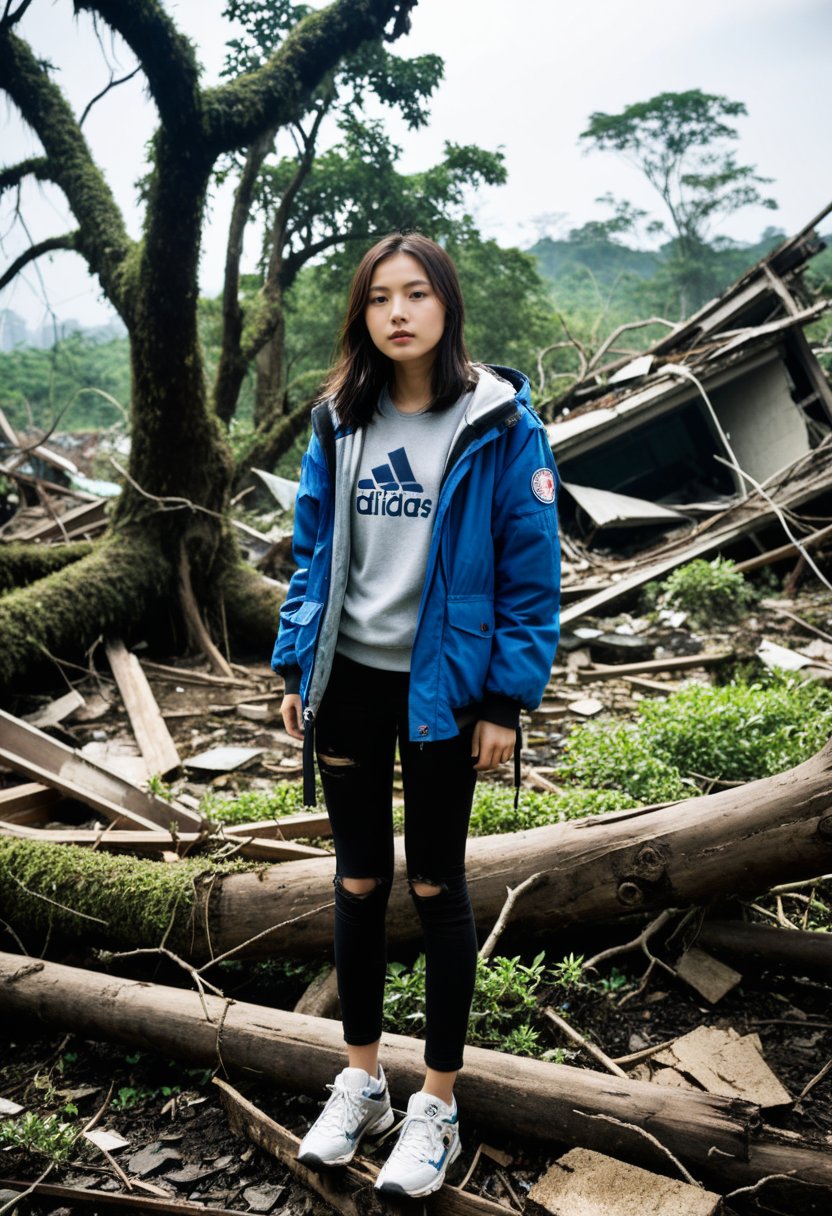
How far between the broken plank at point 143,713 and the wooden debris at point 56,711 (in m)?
0.33

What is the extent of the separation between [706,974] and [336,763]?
1.66 m

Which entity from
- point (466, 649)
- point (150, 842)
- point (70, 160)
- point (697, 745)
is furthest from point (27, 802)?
point (70, 160)

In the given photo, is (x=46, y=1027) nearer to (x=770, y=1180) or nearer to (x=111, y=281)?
(x=770, y=1180)

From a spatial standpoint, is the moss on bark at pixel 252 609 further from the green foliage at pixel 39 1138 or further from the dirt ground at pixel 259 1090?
the green foliage at pixel 39 1138

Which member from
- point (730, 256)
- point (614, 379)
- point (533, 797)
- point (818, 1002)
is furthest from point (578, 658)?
point (730, 256)

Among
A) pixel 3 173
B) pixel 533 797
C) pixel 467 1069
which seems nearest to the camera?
pixel 467 1069

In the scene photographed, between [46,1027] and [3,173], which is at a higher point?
[3,173]

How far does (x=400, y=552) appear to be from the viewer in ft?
6.30

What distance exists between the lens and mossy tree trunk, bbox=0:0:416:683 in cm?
606

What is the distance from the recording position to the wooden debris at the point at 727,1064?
2221 mm

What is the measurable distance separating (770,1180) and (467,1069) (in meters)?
0.74

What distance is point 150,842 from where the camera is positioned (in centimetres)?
330

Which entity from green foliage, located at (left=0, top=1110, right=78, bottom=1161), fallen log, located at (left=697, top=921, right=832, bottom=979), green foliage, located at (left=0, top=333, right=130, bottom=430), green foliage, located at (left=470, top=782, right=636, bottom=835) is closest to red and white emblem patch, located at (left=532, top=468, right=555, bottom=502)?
fallen log, located at (left=697, top=921, right=832, bottom=979)

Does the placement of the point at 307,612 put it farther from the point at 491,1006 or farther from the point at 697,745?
the point at 697,745
